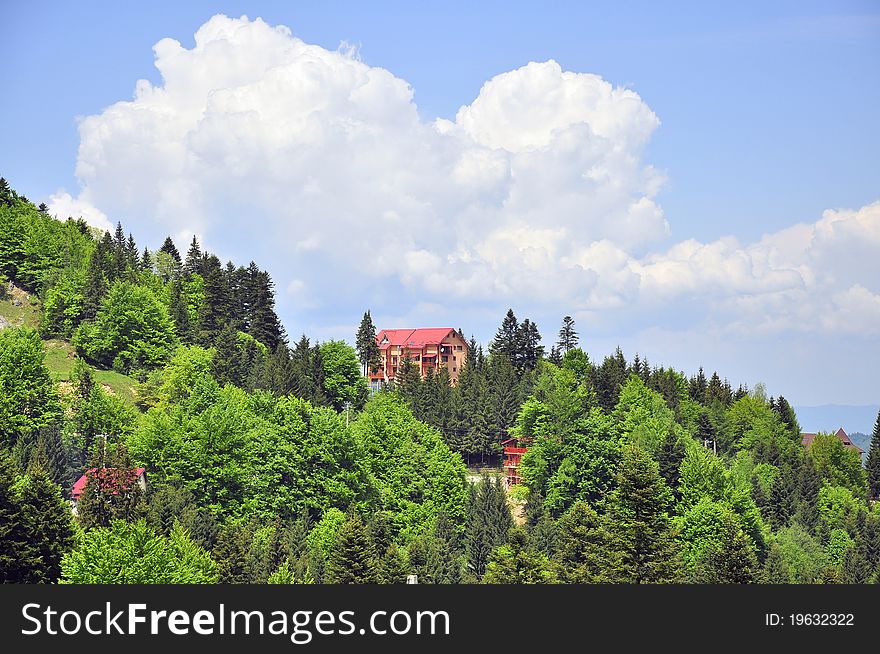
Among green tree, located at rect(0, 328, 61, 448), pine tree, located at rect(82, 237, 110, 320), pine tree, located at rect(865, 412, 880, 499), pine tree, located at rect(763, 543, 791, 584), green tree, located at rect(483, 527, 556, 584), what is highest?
pine tree, located at rect(82, 237, 110, 320)

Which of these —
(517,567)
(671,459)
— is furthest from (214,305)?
(517,567)

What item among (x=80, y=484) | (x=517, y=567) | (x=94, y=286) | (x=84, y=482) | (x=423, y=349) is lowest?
(x=517, y=567)

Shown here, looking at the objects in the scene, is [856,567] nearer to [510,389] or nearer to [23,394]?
[510,389]

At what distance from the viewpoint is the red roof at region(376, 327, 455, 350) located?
179 metres

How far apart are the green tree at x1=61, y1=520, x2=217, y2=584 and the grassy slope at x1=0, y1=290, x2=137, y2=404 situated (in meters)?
55.0

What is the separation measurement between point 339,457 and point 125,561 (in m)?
42.5

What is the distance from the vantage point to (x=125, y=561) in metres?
53.1

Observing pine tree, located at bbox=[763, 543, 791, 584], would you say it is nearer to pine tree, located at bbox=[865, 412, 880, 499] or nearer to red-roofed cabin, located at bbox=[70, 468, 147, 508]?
red-roofed cabin, located at bbox=[70, 468, 147, 508]

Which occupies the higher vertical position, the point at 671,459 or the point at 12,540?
the point at 671,459

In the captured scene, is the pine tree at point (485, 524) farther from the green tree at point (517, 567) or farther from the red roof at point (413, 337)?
the red roof at point (413, 337)

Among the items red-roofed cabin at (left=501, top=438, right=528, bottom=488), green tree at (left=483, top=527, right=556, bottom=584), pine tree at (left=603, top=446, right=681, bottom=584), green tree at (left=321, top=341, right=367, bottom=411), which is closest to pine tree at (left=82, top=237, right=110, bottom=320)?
green tree at (left=321, top=341, right=367, bottom=411)

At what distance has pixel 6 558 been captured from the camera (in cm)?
5512

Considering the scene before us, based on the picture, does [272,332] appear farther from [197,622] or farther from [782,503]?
[197,622]

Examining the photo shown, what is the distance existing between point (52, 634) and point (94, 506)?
161 ft
